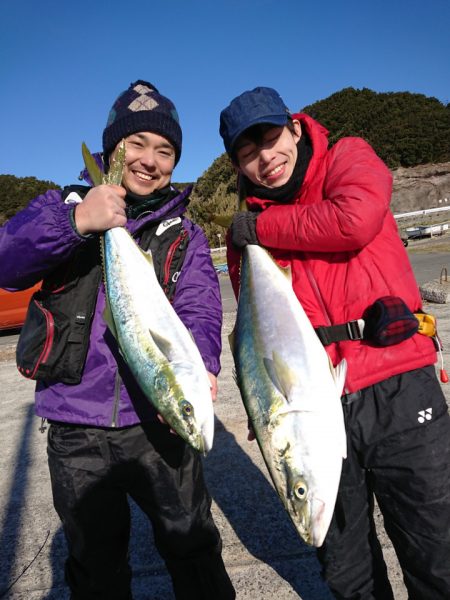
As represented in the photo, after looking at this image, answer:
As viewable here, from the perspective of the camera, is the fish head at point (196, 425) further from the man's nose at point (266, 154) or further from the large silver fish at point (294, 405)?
the man's nose at point (266, 154)

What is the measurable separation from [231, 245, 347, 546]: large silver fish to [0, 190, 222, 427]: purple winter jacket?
1.31ft

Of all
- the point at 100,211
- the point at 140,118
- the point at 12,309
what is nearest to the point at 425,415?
the point at 100,211

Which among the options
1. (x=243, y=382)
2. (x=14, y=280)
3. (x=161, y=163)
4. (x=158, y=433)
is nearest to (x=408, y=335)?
(x=243, y=382)

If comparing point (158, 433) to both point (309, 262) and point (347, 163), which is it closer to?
point (309, 262)

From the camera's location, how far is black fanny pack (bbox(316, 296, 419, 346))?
158cm

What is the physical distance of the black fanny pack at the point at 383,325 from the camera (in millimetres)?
1576

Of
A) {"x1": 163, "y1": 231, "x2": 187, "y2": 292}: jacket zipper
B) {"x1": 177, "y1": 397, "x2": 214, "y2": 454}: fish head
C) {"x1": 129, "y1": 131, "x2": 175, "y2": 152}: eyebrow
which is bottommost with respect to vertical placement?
{"x1": 177, "y1": 397, "x2": 214, "y2": 454}: fish head

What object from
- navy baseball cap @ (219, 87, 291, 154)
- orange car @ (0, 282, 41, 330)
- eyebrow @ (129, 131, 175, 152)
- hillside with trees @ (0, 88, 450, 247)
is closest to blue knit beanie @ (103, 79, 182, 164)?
eyebrow @ (129, 131, 175, 152)

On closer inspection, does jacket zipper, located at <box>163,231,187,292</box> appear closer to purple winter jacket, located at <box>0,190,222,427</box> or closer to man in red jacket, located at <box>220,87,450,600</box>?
purple winter jacket, located at <box>0,190,222,427</box>

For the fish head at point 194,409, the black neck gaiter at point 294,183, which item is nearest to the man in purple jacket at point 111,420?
the fish head at point 194,409

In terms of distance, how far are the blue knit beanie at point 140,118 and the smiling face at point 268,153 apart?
0.53m

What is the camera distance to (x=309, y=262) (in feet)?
5.96

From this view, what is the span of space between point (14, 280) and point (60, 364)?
1.32ft

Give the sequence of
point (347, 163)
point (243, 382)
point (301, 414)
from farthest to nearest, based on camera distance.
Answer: point (347, 163), point (243, 382), point (301, 414)
